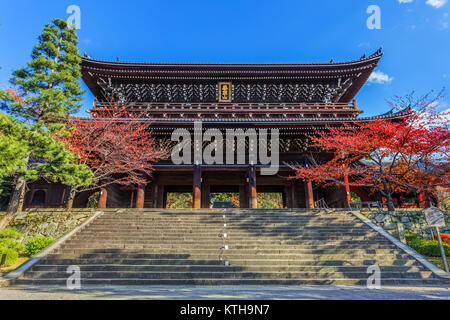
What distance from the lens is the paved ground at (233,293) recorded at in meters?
5.18

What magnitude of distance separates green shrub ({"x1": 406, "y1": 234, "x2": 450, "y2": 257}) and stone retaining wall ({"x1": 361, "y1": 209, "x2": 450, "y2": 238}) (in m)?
0.67

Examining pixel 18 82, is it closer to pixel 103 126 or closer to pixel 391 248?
pixel 103 126

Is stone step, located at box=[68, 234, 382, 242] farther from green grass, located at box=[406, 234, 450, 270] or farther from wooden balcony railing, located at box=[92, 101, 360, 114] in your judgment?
Result: wooden balcony railing, located at box=[92, 101, 360, 114]

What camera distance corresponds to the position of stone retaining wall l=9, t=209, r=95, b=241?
36.2ft

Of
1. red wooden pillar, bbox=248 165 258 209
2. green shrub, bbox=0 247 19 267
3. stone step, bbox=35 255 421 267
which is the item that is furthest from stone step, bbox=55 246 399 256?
red wooden pillar, bbox=248 165 258 209

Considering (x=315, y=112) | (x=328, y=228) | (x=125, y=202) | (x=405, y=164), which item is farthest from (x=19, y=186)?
(x=405, y=164)

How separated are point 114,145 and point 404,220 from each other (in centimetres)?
1609

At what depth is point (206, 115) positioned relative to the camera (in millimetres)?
18016

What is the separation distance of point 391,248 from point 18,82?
56.7 feet

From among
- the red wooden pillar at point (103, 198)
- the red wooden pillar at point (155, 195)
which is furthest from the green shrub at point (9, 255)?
the red wooden pillar at point (155, 195)

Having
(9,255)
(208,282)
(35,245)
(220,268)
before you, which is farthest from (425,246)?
(35,245)

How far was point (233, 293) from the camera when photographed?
5.58 meters

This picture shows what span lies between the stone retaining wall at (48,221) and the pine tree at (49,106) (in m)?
0.73
